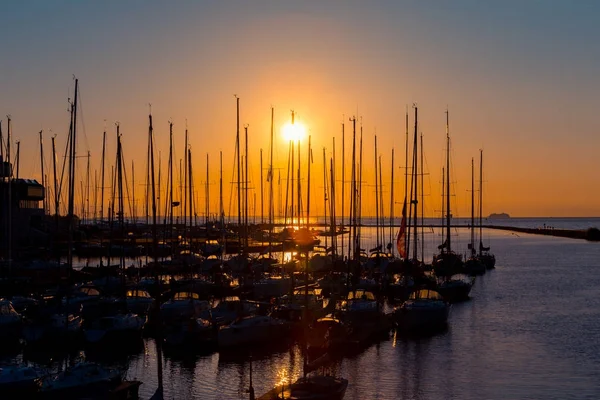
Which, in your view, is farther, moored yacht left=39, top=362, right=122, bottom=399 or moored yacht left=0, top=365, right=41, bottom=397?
moored yacht left=39, top=362, right=122, bottom=399

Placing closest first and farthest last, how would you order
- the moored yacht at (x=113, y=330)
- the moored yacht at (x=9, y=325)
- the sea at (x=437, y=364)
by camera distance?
1. the sea at (x=437, y=364)
2. the moored yacht at (x=113, y=330)
3. the moored yacht at (x=9, y=325)

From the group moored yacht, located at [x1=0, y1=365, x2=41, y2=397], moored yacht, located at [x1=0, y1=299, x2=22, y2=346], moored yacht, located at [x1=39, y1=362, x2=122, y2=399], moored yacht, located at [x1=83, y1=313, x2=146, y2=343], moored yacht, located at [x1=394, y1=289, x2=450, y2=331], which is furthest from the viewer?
moored yacht, located at [x1=394, y1=289, x2=450, y2=331]

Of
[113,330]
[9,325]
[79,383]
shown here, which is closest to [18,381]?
[79,383]

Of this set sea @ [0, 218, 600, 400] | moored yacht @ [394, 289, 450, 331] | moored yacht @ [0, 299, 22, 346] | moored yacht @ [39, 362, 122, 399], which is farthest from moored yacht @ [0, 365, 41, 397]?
moored yacht @ [394, 289, 450, 331]

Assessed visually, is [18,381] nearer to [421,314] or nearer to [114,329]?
[114,329]

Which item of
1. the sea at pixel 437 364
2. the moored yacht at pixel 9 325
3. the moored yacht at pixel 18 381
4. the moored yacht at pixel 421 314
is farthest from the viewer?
the moored yacht at pixel 421 314

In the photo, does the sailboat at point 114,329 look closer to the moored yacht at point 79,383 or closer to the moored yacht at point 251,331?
the moored yacht at point 251,331

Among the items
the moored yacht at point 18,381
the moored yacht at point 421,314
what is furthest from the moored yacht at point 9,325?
the moored yacht at point 421,314

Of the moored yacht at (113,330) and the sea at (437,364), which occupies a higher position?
the moored yacht at (113,330)

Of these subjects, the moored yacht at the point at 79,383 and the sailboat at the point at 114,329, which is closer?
the moored yacht at the point at 79,383

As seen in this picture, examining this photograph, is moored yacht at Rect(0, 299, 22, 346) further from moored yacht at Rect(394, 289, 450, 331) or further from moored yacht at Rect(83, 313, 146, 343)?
moored yacht at Rect(394, 289, 450, 331)

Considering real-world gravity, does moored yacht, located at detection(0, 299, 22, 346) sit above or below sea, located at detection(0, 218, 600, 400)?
above

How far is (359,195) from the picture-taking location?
71.7 metres

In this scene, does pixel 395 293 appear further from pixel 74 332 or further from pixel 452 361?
pixel 74 332
